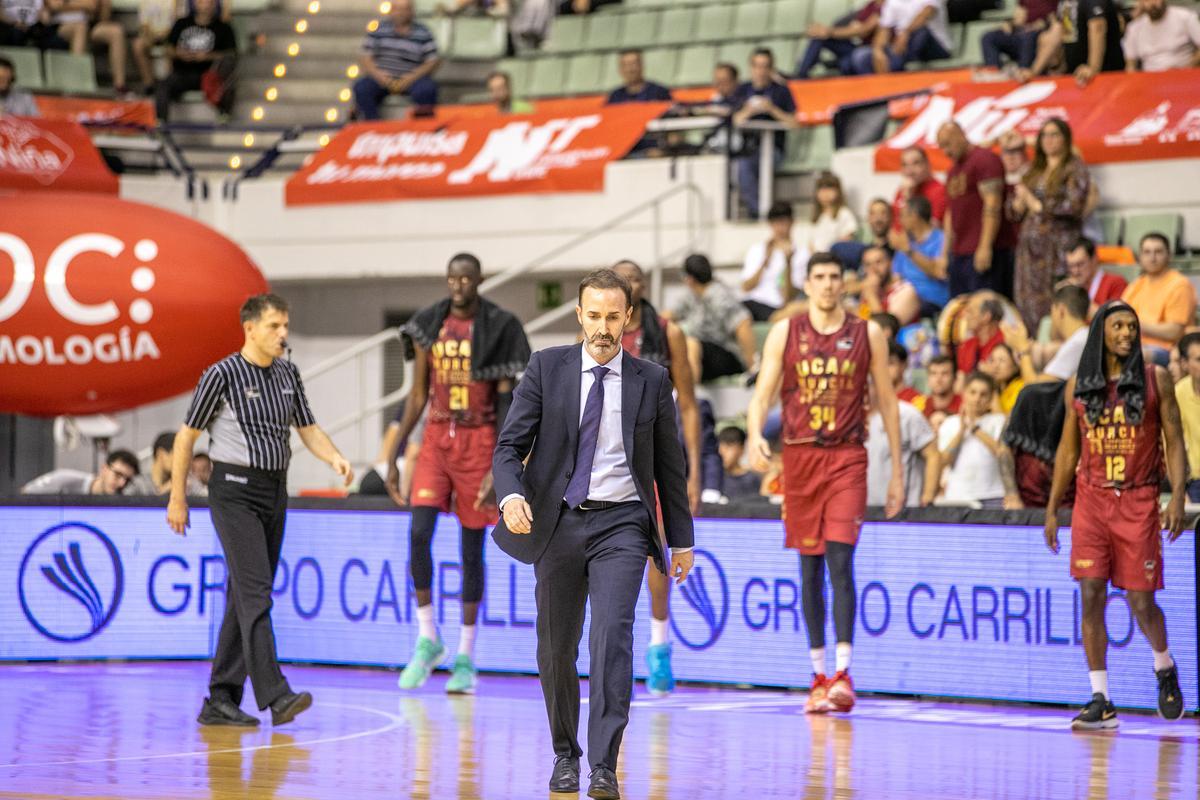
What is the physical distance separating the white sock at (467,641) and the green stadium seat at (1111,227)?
6262 millimetres

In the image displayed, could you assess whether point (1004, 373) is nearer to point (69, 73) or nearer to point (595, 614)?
point (595, 614)

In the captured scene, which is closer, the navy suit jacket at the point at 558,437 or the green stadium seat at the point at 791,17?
the navy suit jacket at the point at 558,437

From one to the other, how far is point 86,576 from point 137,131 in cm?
745

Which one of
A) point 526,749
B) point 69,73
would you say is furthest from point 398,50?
point 526,749

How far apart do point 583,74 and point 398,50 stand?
5.88 ft

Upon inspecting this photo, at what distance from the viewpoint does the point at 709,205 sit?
16375 mm

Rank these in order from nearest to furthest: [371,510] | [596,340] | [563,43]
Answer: [596,340] → [371,510] → [563,43]

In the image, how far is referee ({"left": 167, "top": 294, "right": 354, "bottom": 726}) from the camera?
870 centimetres

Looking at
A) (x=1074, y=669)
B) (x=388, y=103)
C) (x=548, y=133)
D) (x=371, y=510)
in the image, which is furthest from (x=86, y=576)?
(x=388, y=103)

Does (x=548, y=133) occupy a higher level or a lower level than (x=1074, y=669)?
higher

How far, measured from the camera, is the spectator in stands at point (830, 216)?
49.9 feet

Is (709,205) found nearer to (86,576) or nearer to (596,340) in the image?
(86,576)

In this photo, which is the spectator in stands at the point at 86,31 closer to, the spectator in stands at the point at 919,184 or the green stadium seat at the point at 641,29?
the green stadium seat at the point at 641,29

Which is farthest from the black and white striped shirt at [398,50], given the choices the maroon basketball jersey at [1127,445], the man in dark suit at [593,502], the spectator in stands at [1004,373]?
the man in dark suit at [593,502]
